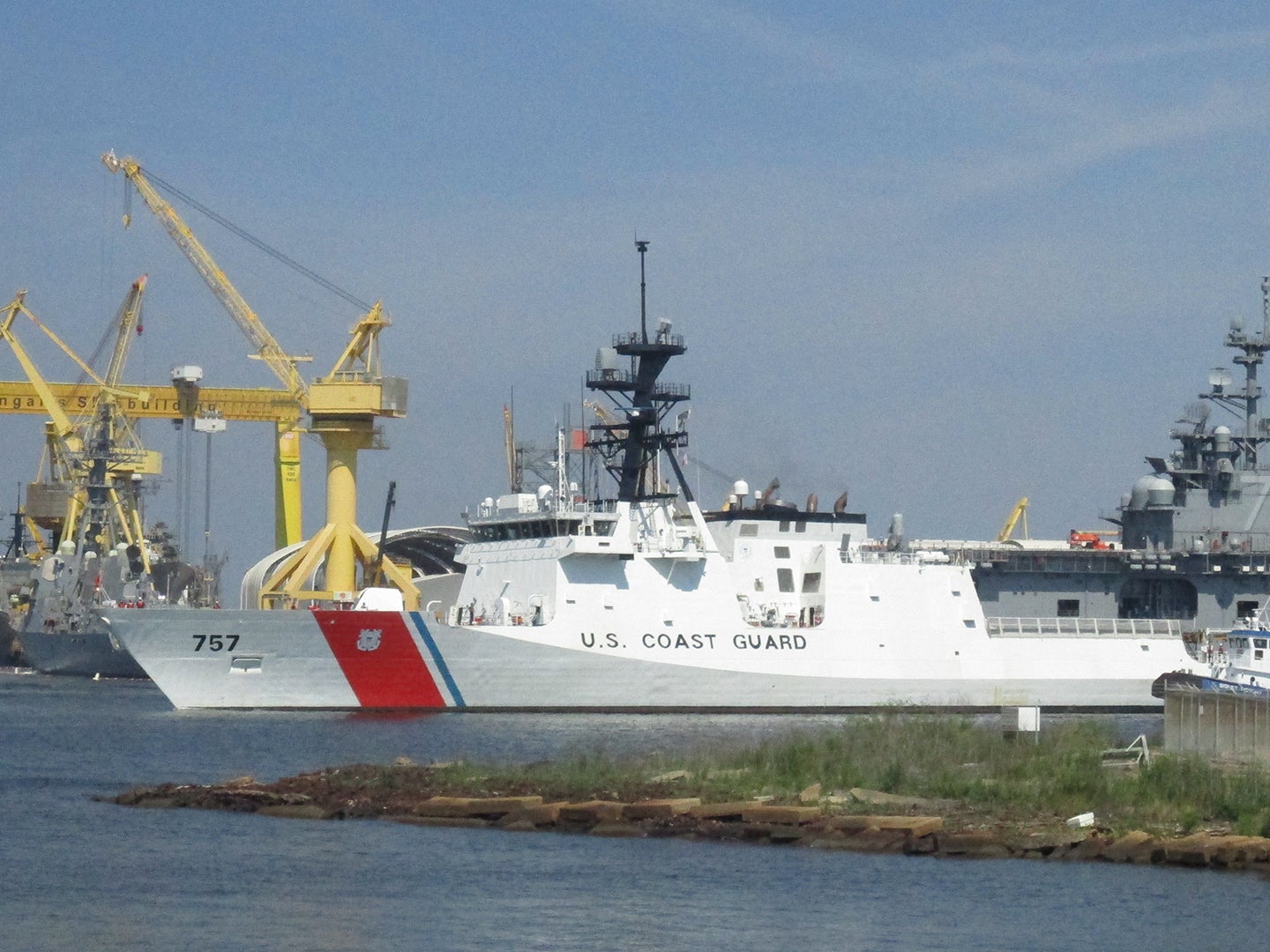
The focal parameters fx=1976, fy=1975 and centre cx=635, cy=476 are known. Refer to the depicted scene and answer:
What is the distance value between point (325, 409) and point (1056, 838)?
38.9 metres

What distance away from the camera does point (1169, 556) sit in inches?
1855

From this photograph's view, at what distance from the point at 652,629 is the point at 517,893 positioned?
19.7 meters

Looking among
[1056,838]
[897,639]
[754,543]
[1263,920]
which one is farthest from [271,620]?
[1263,920]

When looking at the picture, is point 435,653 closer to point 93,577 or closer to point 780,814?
point 780,814

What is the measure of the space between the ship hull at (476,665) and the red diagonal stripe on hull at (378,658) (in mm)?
24

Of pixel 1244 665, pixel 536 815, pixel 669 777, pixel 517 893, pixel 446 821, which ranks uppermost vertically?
pixel 1244 665

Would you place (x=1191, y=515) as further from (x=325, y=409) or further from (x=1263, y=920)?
(x=1263, y=920)

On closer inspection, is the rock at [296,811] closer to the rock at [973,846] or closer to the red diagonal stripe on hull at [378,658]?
the rock at [973,846]

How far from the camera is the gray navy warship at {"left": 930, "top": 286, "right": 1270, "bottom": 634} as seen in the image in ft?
151

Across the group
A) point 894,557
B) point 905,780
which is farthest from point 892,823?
point 894,557

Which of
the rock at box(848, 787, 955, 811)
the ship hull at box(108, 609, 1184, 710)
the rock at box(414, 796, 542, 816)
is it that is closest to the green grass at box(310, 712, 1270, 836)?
the rock at box(848, 787, 955, 811)

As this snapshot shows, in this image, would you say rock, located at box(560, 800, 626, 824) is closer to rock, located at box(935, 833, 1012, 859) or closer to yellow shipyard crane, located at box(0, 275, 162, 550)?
rock, located at box(935, 833, 1012, 859)

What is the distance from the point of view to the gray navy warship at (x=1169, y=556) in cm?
4609

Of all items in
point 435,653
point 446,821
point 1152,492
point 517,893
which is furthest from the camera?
point 1152,492
